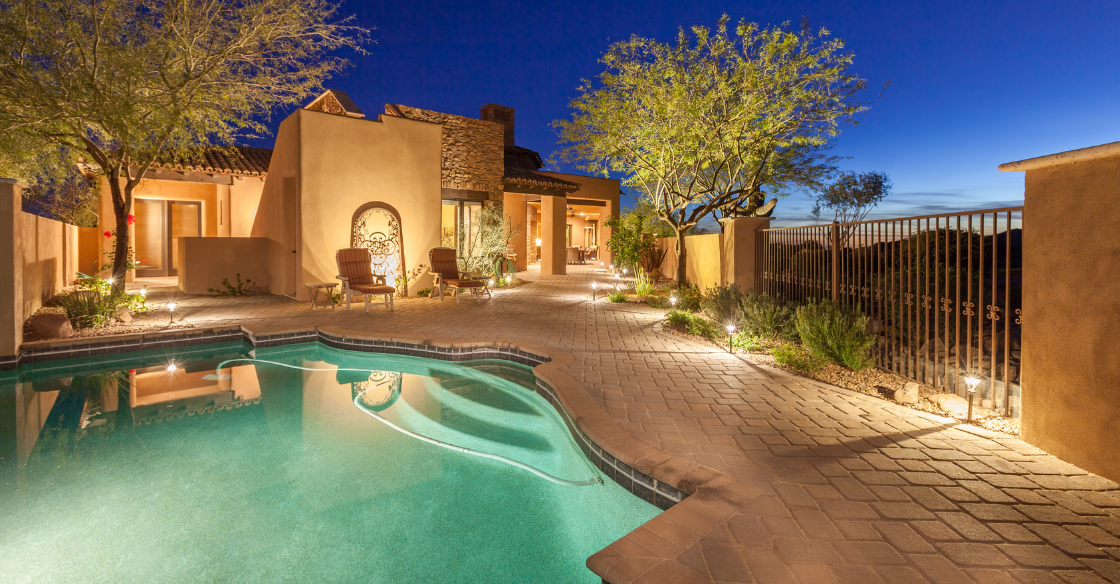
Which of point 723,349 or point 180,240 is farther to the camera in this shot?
point 180,240

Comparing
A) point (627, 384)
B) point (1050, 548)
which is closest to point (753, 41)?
point (627, 384)

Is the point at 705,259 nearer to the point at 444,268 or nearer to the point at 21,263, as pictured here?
the point at 444,268

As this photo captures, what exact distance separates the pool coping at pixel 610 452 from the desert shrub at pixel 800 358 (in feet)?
7.17

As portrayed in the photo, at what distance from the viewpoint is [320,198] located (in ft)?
33.2

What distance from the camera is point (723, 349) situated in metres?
6.19

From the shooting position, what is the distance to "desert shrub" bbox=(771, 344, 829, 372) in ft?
16.4

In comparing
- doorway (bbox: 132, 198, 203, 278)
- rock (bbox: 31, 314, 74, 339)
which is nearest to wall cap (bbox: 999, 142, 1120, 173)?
rock (bbox: 31, 314, 74, 339)

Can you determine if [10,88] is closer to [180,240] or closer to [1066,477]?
[180,240]

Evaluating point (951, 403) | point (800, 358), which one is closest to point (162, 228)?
point (800, 358)

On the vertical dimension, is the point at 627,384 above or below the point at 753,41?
below

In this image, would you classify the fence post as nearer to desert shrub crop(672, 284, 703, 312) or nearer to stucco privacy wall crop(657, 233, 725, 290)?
stucco privacy wall crop(657, 233, 725, 290)

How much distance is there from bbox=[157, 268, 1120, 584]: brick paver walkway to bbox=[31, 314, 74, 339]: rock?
21.5ft

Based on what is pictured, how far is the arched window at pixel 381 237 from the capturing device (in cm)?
1070

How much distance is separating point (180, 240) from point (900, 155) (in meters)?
31.2
